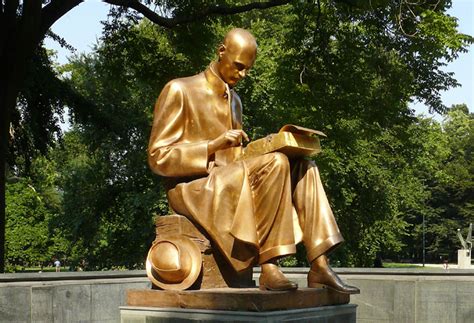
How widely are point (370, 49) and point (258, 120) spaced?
681 centimetres

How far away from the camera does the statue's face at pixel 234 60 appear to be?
680cm

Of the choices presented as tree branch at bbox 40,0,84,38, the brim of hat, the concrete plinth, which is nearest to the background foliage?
tree branch at bbox 40,0,84,38

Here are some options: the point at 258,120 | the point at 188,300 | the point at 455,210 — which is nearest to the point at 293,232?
the point at 188,300

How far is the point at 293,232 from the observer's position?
639 cm

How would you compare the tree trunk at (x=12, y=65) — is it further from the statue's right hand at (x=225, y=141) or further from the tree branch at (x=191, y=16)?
the statue's right hand at (x=225, y=141)

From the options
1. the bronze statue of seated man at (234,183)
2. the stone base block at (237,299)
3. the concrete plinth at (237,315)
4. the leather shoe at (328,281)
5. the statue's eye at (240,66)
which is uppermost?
the statue's eye at (240,66)

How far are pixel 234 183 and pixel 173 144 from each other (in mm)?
721

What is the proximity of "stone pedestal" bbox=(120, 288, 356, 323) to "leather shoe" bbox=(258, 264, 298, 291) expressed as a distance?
0.06 meters

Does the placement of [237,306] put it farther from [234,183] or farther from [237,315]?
[234,183]

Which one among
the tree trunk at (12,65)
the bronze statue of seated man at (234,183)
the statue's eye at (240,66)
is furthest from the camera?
the tree trunk at (12,65)

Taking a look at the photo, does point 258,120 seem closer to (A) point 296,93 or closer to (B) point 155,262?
(A) point 296,93

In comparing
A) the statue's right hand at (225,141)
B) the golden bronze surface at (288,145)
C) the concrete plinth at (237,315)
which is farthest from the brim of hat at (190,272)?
the golden bronze surface at (288,145)

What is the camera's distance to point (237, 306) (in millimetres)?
5988

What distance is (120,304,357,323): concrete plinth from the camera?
5.86m
